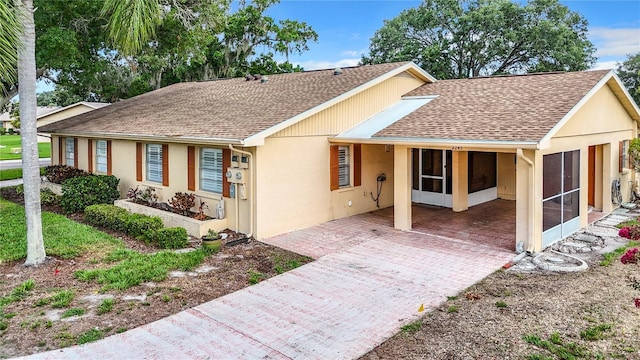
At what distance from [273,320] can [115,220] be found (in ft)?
22.2

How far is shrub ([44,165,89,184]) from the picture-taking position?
1617cm

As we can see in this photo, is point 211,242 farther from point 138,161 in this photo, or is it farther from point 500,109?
point 500,109

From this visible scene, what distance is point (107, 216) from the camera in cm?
1164

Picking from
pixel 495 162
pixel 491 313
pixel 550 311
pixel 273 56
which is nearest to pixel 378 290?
pixel 491 313

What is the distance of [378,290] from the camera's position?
750cm

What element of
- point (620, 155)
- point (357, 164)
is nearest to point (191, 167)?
point (357, 164)

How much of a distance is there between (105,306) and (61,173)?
11.8 meters

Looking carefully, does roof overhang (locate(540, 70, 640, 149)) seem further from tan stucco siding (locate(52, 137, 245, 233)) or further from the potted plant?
the potted plant

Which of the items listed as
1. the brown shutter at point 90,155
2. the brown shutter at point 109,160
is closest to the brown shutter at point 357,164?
the brown shutter at point 109,160

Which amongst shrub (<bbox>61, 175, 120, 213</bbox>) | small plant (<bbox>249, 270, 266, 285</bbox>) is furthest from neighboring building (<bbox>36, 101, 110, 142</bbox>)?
small plant (<bbox>249, 270, 266, 285</bbox>)

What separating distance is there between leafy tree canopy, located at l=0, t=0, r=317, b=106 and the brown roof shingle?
6.67 meters

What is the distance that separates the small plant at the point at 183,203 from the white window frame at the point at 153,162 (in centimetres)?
178

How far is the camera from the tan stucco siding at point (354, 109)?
37.8ft

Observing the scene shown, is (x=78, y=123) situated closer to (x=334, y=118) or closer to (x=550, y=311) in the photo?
(x=334, y=118)
